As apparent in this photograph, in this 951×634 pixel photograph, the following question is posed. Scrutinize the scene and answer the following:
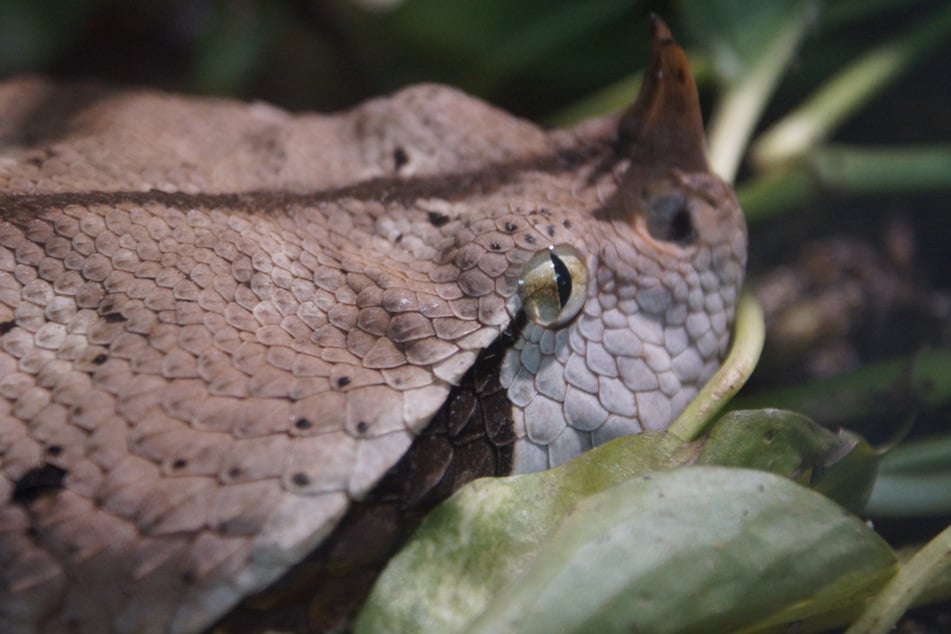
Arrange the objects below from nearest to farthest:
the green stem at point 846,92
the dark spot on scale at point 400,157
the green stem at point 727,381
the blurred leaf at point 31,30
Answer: the green stem at point 727,381 → the dark spot on scale at point 400,157 → the green stem at point 846,92 → the blurred leaf at point 31,30

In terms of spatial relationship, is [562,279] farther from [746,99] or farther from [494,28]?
[494,28]

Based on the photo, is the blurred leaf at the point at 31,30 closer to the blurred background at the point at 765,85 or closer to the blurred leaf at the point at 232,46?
the blurred background at the point at 765,85

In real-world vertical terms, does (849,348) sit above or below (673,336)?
below

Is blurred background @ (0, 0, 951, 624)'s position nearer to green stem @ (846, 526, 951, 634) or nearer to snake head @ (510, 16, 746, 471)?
snake head @ (510, 16, 746, 471)

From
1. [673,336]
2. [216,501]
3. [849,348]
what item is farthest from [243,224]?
[849,348]

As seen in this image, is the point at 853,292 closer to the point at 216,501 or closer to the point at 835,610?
the point at 835,610

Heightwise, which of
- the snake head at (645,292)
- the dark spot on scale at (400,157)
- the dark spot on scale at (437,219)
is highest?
the dark spot on scale at (400,157)

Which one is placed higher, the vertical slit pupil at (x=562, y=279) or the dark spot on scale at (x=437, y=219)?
the dark spot on scale at (x=437, y=219)

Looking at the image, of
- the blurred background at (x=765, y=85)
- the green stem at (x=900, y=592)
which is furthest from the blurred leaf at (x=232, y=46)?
the green stem at (x=900, y=592)
